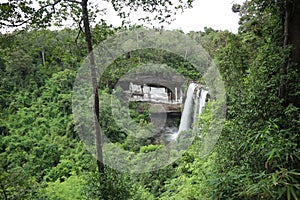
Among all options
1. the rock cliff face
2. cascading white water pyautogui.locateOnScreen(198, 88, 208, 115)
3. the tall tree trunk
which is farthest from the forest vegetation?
the rock cliff face

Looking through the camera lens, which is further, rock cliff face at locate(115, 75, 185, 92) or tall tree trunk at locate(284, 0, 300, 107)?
rock cliff face at locate(115, 75, 185, 92)

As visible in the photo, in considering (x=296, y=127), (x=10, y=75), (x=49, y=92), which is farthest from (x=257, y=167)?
(x=10, y=75)

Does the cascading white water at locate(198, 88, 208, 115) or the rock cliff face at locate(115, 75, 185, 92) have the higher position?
the rock cliff face at locate(115, 75, 185, 92)

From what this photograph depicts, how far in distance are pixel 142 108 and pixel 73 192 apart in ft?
23.7

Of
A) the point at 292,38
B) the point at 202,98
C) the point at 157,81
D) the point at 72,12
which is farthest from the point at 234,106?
the point at 157,81

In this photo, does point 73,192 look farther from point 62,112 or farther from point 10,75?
point 10,75

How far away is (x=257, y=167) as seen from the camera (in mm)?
1959

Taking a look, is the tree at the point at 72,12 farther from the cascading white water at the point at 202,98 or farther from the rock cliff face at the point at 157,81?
the rock cliff face at the point at 157,81

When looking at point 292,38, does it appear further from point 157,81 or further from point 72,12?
point 157,81

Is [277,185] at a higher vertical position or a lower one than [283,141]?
lower

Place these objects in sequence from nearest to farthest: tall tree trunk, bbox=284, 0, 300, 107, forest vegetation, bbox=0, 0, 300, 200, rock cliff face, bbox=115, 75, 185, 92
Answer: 1. forest vegetation, bbox=0, 0, 300, 200
2. tall tree trunk, bbox=284, 0, 300, 107
3. rock cliff face, bbox=115, 75, 185, 92

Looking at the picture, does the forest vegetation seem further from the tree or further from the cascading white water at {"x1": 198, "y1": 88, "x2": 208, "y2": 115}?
the cascading white water at {"x1": 198, "y1": 88, "x2": 208, "y2": 115}

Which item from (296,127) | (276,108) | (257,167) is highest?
(276,108)

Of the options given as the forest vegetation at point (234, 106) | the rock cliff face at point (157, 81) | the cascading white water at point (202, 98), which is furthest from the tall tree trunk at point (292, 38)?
the rock cliff face at point (157, 81)
